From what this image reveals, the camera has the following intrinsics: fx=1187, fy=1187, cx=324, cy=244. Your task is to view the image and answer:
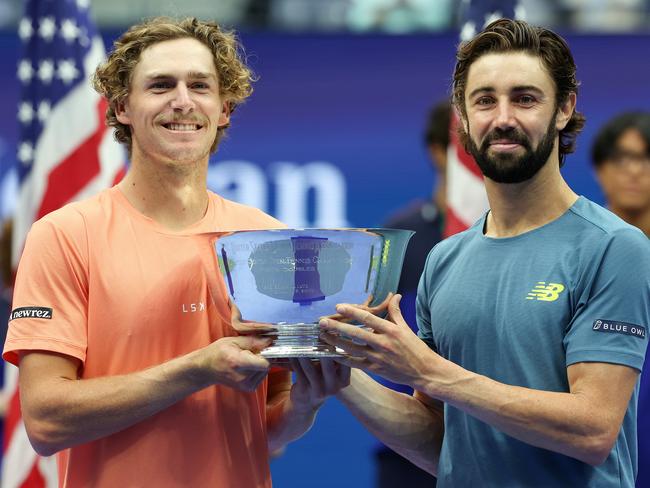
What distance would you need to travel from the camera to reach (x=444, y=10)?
6.39 meters

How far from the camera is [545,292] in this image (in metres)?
2.73

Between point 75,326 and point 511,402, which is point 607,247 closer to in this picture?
point 511,402

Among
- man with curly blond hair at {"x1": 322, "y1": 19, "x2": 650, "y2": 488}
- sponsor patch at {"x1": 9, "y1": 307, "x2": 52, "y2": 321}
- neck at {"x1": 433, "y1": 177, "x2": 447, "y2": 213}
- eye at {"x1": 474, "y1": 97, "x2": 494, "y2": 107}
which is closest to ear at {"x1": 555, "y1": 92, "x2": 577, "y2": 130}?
man with curly blond hair at {"x1": 322, "y1": 19, "x2": 650, "y2": 488}

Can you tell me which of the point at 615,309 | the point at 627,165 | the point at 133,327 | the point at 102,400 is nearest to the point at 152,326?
the point at 133,327

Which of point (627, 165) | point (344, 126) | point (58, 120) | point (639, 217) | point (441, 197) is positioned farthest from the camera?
point (344, 126)

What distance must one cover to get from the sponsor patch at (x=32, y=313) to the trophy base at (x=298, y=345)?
52 centimetres

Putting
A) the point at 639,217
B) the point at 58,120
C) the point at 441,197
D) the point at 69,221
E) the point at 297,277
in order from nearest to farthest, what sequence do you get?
1. the point at 297,277
2. the point at 69,221
3. the point at 639,217
4. the point at 58,120
5. the point at 441,197

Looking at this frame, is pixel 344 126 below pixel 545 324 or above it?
above

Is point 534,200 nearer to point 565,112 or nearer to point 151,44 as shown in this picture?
point 565,112

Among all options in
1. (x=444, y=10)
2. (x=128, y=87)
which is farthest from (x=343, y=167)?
(x=128, y=87)

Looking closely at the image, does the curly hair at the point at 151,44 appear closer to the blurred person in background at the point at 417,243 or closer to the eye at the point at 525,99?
the eye at the point at 525,99

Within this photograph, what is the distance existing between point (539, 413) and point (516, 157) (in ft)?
2.02

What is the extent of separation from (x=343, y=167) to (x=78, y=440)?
12.4ft

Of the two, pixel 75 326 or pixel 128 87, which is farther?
pixel 128 87
